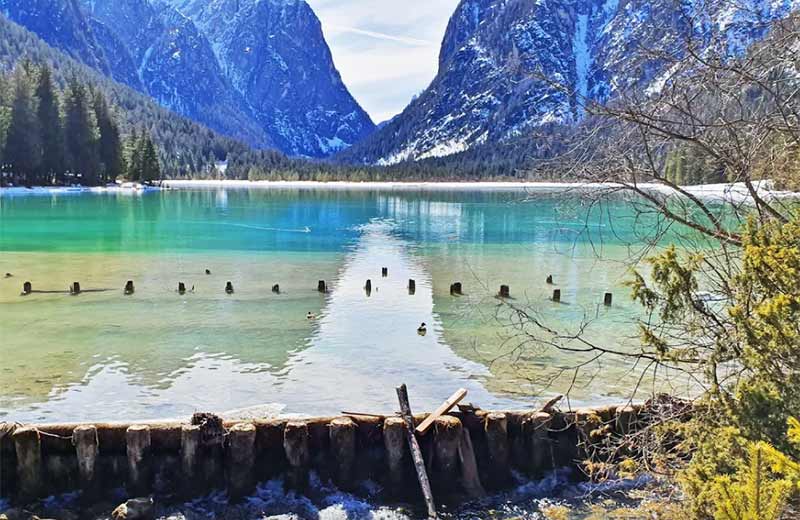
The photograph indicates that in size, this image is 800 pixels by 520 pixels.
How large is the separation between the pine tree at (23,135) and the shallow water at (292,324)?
55838 millimetres

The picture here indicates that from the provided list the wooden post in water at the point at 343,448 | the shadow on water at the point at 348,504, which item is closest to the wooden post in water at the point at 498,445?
the shadow on water at the point at 348,504

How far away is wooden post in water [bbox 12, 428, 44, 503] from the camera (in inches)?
300

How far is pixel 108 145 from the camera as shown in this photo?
327ft

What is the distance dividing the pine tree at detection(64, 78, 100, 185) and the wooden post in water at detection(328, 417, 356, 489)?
9485 centimetres

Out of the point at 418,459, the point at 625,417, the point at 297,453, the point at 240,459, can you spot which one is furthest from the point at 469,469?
the point at 240,459

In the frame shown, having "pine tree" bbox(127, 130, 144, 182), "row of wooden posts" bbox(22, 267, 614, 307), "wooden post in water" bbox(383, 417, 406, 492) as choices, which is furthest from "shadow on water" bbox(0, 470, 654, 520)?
"pine tree" bbox(127, 130, 144, 182)

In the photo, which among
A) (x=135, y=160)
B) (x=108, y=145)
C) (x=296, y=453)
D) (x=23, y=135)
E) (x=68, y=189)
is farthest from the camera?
(x=135, y=160)

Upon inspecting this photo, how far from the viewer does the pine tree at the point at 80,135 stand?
A: 92375mm

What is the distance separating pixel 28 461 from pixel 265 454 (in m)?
2.61

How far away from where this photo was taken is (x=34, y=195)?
81812 millimetres

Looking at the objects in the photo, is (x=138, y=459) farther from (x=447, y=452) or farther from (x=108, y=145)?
(x=108, y=145)

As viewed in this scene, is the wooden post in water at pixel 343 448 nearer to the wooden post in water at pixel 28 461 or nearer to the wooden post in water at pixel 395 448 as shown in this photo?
the wooden post in water at pixel 395 448

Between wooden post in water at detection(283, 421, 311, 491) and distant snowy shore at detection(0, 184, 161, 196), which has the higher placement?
distant snowy shore at detection(0, 184, 161, 196)

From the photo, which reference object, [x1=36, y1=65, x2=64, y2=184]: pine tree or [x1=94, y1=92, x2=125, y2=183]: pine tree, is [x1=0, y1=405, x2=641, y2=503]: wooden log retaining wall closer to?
[x1=36, y1=65, x2=64, y2=184]: pine tree
